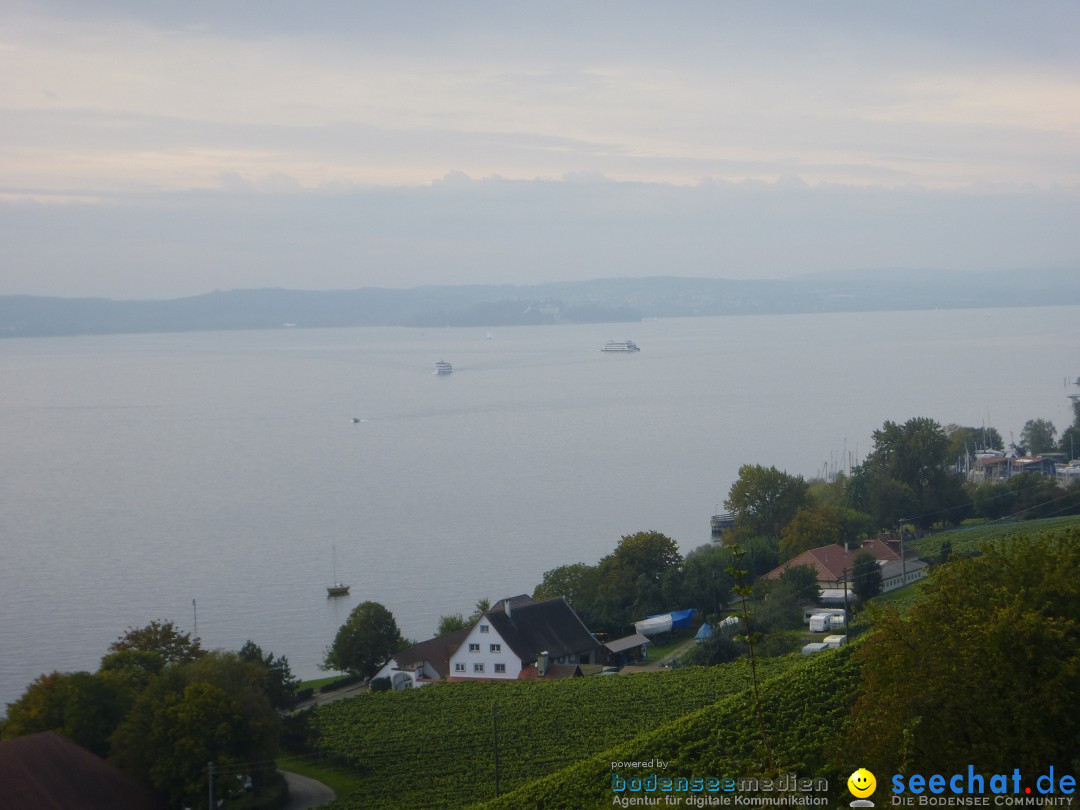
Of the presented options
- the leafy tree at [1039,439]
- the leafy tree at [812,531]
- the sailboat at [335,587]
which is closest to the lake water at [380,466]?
the sailboat at [335,587]

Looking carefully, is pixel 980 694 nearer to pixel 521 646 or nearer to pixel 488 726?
pixel 488 726

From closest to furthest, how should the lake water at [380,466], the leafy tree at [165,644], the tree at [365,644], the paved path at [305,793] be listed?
1. the paved path at [305,793]
2. the leafy tree at [165,644]
3. the tree at [365,644]
4. the lake water at [380,466]

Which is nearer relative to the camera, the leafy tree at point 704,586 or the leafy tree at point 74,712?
the leafy tree at point 74,712

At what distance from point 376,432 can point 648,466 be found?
701 inches

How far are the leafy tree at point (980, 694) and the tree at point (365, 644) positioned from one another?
13.0 m

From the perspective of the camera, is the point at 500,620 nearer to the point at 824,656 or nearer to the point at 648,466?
the point at 824,656

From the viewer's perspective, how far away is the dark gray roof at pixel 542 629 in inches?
772

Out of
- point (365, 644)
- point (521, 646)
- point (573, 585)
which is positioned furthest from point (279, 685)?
point (573, 585)

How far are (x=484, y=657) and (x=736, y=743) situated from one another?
30.0 feet

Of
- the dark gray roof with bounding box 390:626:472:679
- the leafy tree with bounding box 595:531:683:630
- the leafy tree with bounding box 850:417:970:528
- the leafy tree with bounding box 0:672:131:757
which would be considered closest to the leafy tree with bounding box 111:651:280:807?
the leafy tree with bounding box 0:672:131:757

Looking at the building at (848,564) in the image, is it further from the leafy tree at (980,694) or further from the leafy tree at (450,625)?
the leafy tree at (980,694)

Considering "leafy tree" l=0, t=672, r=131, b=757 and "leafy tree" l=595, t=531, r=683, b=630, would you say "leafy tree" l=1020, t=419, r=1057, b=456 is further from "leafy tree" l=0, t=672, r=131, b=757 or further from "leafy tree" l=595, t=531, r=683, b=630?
"leafy tree" l=0, t=672, r=131, b=757

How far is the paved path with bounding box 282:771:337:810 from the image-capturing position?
523 inches

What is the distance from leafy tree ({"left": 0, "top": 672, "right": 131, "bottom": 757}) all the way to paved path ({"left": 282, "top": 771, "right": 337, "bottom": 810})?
2.22 m
